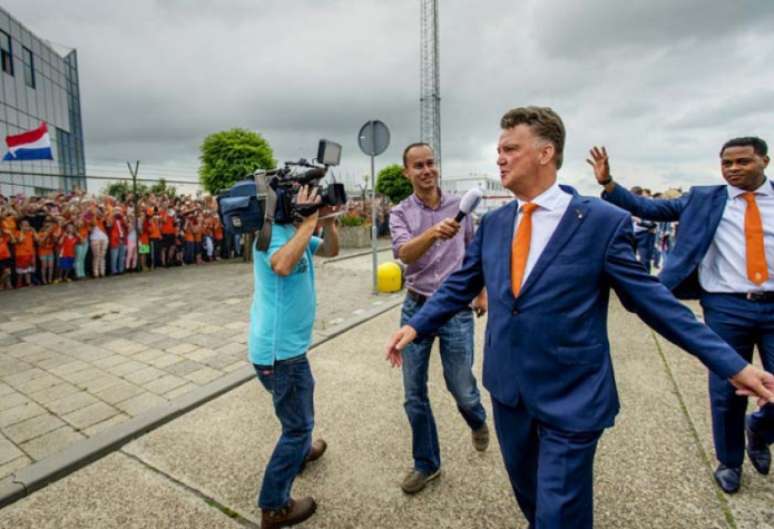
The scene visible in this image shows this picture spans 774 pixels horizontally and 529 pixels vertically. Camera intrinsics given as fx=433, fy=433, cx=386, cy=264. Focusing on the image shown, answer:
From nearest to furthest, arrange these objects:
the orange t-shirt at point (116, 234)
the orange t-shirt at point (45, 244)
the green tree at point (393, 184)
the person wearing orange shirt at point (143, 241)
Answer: the orange t-shirt at point (45, 244), the orange t-shirt at point (116, 234), the person wearing orange shirt at point (143, 241), the green tree at point (393, 184)

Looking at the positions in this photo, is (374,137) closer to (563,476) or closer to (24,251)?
(563,476)

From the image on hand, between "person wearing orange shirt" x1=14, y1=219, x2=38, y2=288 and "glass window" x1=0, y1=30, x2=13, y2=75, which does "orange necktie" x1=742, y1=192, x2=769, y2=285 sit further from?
"glass window" x1=0, y1=30, x2=13, y2=75

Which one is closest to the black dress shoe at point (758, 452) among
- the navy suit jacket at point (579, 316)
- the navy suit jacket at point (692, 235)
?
the navy suit jacket at point (692, 235)

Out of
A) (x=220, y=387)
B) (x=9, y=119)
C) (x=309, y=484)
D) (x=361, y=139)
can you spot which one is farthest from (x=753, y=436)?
(x=9, y=119)

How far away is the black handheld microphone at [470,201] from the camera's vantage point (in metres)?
2.39

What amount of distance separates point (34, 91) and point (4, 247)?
86.8 ft

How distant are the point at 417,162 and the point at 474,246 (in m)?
0.96

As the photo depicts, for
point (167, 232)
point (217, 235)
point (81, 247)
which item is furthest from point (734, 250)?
point (217, 235)

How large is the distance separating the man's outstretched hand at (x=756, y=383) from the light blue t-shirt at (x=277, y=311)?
5.87ft

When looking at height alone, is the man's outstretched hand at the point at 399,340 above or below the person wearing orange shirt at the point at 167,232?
below

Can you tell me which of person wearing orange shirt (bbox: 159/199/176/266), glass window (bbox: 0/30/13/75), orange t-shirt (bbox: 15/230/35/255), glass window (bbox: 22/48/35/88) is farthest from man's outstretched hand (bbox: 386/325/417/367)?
glass window (bbox: 22/48/35/88)

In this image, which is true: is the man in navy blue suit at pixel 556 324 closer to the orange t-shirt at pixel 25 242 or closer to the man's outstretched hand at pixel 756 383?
the man's outstretched hand at pixel 756 383

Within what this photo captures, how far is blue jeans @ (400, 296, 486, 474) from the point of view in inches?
104

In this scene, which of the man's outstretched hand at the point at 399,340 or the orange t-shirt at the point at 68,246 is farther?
the orange t-shirt at the point at 68,246
